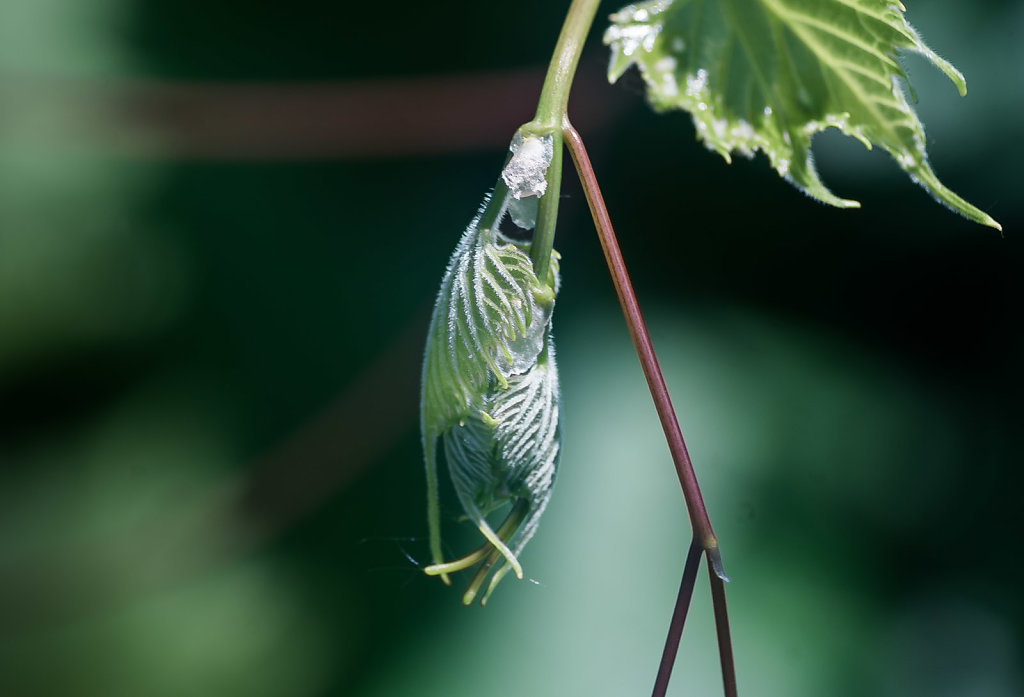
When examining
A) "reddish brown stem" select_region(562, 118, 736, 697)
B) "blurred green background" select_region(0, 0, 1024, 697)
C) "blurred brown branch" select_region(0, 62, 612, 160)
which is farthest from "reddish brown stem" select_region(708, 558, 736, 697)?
"blurred brown branch" select_region(0, 62, 612, 160)

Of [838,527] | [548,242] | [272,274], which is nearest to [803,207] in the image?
[838,527]

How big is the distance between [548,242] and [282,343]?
2.94 feet

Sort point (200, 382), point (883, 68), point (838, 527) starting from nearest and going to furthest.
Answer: point (883, 68) → point (838, 527) → point (200, 382)

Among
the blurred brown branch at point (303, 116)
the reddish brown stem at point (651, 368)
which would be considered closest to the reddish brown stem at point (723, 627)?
the reddish brown stem at point (651, 368)

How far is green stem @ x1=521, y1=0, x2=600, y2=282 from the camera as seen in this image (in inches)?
11.3

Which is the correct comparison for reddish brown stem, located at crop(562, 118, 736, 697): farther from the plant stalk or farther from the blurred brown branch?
the blurred brown branch

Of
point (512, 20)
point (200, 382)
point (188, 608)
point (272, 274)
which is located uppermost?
point (512, 20)

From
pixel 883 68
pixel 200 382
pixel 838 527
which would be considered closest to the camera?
pixel 883 68

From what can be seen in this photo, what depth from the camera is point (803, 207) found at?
3.51 ft

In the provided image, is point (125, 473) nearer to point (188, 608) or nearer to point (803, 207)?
point (188, 608)

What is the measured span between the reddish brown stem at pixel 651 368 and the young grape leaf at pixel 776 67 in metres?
0.04

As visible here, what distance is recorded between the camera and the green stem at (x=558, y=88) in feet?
0.94

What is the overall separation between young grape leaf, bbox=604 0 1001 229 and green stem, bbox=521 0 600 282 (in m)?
0.02

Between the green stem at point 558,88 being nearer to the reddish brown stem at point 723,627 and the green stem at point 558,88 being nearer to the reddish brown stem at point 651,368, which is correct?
the reddish brown stem at point 651,368
